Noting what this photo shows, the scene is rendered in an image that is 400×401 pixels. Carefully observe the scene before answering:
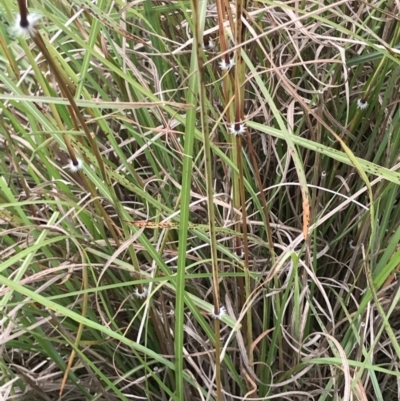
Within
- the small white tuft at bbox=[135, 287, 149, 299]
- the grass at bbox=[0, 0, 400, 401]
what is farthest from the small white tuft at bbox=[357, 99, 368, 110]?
the small white tuft at bbox=[135, 287, 149, 299]

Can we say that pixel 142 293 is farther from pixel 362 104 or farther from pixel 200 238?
pixel 362 104

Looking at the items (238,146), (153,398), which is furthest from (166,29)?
(153,398)

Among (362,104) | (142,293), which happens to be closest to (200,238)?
A: (142,293)

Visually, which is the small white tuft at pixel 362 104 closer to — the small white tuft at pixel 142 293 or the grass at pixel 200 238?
the grass at pixel 200 238

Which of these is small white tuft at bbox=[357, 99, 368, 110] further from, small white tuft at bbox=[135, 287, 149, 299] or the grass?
small white tuft at bbox=[135, 287, 149, 299]

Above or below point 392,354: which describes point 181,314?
above

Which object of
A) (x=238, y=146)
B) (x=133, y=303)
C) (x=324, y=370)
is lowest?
(x=324, y=370)

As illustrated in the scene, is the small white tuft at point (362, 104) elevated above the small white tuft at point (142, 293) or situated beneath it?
elevated above

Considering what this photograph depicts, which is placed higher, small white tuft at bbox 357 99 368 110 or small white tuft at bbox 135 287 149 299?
small white tuft at bbox 357 99 368 110

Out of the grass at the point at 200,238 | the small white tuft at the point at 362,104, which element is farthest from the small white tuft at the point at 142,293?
the small white tuft at the point at 362,104

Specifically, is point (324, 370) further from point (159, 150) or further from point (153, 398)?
point (159, 150)

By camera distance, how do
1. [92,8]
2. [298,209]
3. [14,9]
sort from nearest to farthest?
[92,8]
[14,9]
[298,209]
